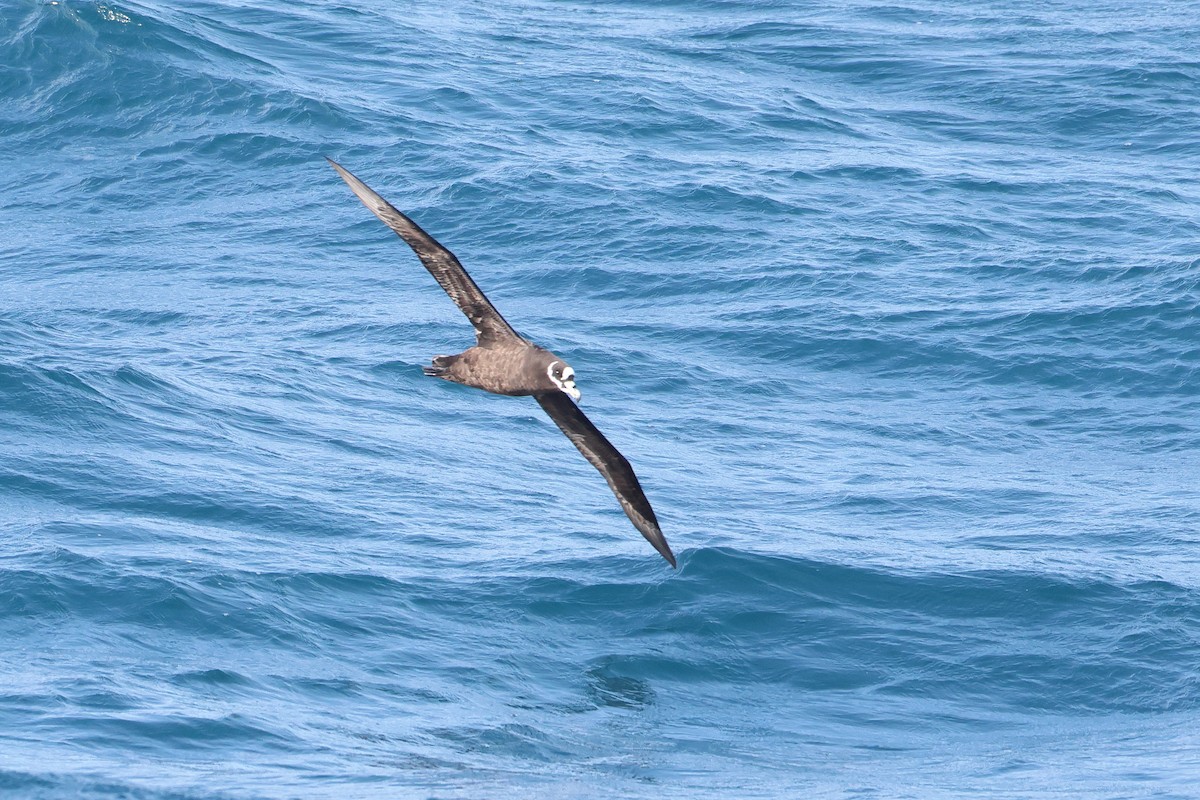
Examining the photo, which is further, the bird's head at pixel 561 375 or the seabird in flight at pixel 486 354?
the bird's head at pixel 561 375

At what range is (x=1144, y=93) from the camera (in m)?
38.8

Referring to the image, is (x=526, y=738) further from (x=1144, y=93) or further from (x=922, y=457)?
(x=1144, y=93)

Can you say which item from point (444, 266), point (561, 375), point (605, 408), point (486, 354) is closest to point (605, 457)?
point (486, 354)

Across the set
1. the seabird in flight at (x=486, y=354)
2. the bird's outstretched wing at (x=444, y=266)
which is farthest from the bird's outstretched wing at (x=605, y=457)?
the bird's outstretched wing at (x=444, y=266)

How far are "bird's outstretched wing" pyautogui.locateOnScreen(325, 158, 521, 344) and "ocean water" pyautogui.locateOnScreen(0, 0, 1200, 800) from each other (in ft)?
14.5

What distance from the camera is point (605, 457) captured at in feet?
58.3

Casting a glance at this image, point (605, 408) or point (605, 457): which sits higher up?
point (605, 457)

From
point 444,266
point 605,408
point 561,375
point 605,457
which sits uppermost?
point 444,266

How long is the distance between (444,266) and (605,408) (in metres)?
11.8

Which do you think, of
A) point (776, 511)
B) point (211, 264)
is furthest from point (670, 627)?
point (211, 264)

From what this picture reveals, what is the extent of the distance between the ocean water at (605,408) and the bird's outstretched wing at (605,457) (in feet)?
7.62

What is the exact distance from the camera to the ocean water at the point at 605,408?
1912 centimetres

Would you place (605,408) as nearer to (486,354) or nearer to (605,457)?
(605,457)

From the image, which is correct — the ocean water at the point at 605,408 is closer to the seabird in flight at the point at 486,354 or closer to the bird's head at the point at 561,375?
the seabird in flight at the point at 486,354
